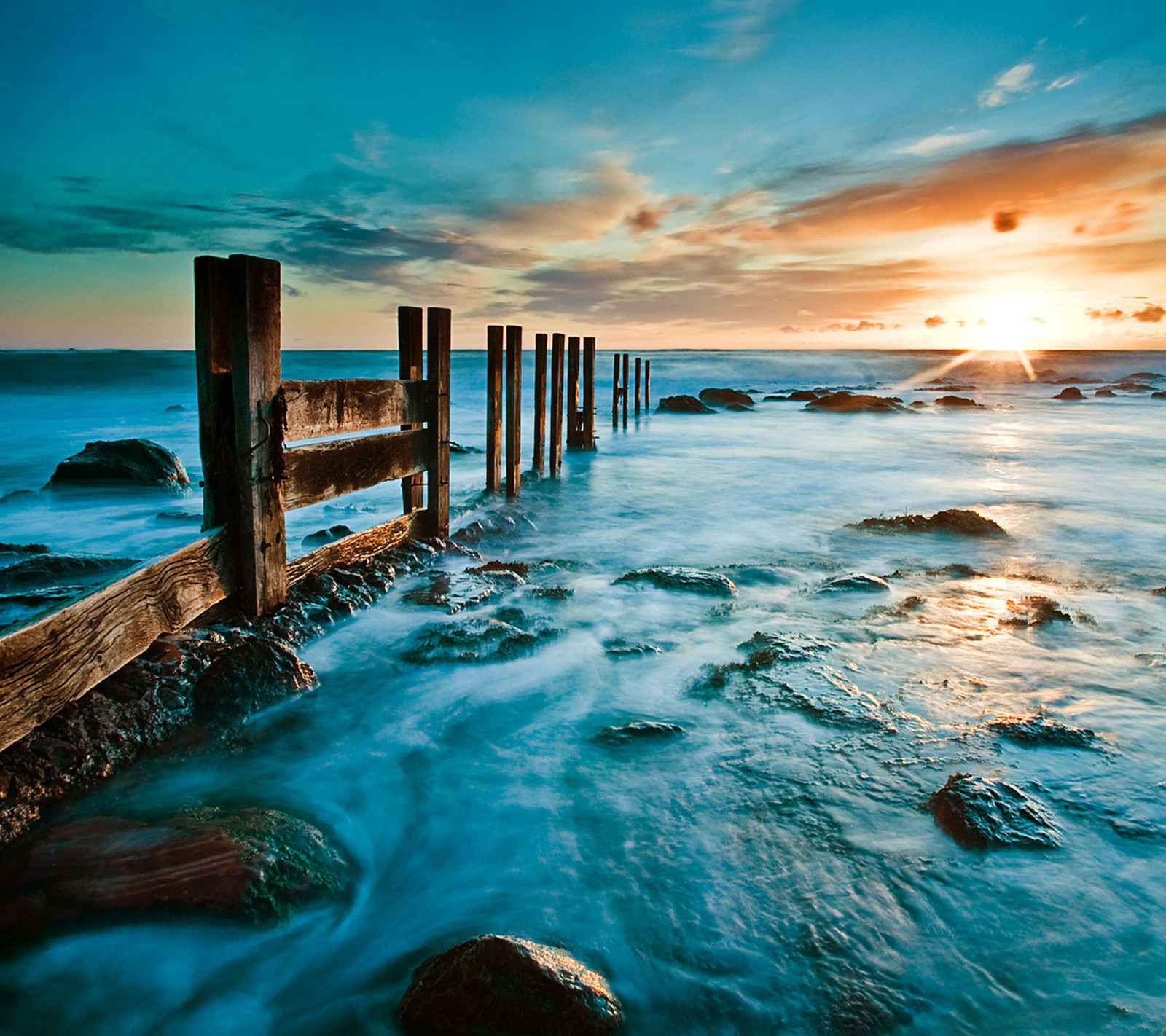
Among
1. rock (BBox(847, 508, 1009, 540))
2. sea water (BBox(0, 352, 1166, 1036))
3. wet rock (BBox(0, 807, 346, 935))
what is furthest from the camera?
rock (BBox(847, 508, 1009, 540))

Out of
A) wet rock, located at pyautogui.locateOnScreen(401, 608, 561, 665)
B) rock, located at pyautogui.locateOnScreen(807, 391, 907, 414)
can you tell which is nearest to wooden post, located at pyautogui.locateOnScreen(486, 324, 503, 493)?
wet rock, located at pyautogui.locateOnScreen(401, 608, 561, 665)

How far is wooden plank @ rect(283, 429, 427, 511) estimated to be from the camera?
14.5 feet

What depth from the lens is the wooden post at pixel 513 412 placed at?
10.0m

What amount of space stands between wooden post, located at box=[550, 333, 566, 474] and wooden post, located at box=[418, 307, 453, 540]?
609 cm

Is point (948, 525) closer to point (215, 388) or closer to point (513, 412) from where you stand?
point (513, 412)

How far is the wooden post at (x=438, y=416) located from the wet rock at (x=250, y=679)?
2.74 m

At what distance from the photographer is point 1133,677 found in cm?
429

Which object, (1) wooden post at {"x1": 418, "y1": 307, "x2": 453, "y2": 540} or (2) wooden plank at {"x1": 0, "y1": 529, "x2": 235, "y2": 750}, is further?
(1) wooden post at {"x1": 418, "y1": 307, "x2": 453, "y2": 540}

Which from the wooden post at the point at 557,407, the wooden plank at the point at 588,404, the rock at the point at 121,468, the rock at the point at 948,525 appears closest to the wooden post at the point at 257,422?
the rock at the point at 948,525

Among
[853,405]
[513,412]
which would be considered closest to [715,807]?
[513,412]

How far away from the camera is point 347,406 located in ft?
16.2

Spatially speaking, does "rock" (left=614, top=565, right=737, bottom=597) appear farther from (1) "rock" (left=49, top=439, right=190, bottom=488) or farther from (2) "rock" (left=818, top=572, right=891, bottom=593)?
(1) "rock" (left=49, top=439, right=190, bottom=488)

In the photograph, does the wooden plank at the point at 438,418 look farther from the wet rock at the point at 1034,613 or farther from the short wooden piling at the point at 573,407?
the short wooden piling at the point at 573,407

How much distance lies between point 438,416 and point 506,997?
5.07m
